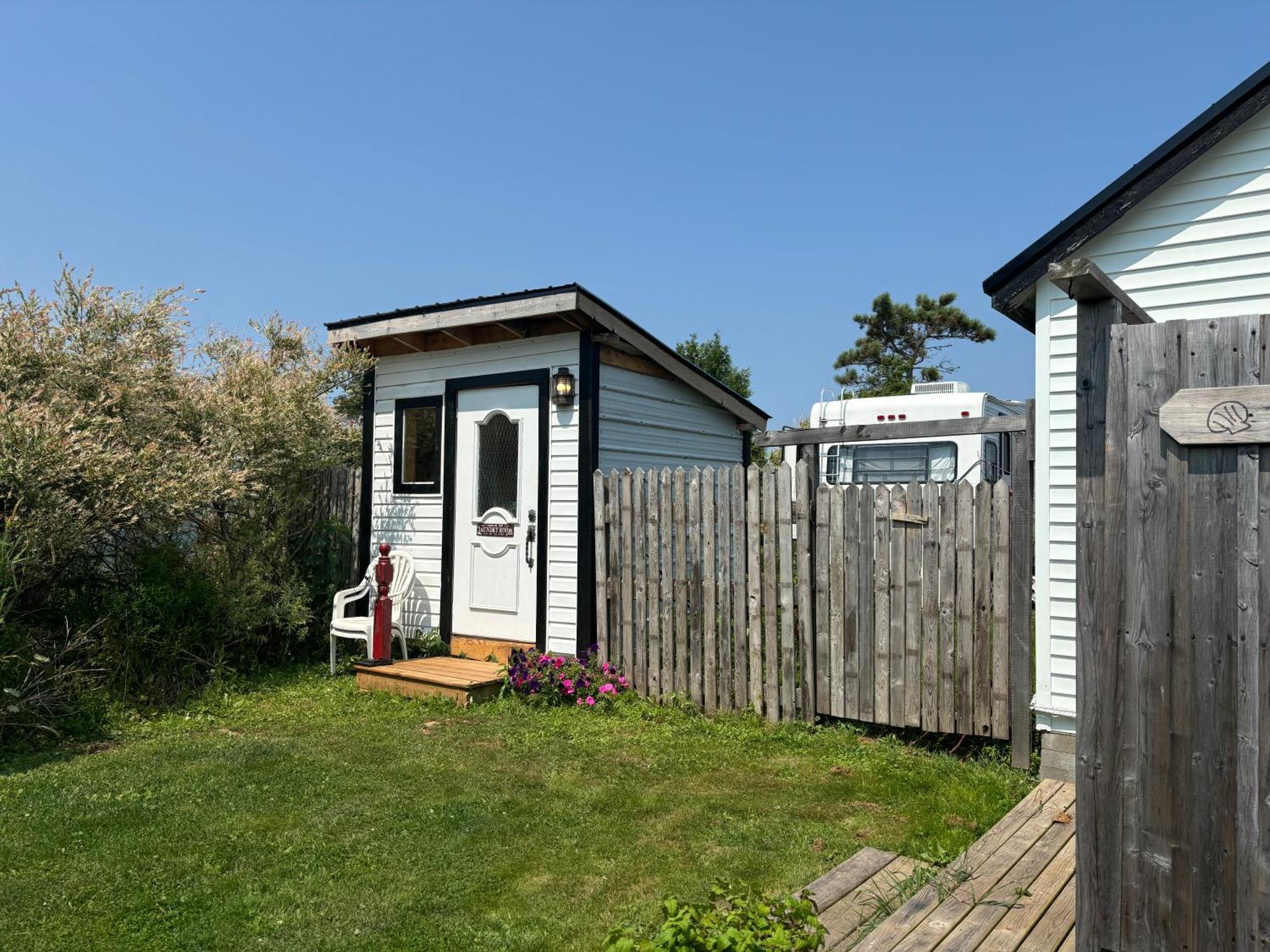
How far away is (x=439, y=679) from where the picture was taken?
6691 millimetres

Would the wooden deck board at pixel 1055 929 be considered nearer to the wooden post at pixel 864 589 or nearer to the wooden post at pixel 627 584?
the wooden post at pixel 864 589

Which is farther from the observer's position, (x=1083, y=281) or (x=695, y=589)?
(x=695, y=589)

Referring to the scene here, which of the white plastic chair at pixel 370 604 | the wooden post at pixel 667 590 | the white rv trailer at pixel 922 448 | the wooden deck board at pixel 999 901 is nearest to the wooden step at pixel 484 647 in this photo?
the white plastic chair at pixel 370 604

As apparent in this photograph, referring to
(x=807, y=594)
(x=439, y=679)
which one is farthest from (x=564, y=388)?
(x=807, y=594)

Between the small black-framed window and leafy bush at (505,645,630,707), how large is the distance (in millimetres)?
2235

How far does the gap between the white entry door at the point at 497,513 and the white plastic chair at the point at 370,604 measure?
1.72ft

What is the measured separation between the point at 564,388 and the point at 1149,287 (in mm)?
4297

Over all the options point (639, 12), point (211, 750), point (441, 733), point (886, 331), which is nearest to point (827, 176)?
point (639, 12)

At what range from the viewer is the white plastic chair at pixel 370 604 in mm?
7461

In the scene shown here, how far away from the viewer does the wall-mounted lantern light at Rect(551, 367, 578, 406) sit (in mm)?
7102

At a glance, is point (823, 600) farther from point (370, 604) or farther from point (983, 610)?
point (370, 604)

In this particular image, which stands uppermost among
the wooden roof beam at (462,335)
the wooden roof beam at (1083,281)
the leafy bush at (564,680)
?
the wooden roof beam at (462,335)

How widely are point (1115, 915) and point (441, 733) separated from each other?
4.49m

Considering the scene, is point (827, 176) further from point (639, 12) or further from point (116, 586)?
point (116, 586)
